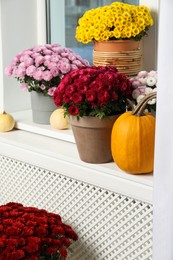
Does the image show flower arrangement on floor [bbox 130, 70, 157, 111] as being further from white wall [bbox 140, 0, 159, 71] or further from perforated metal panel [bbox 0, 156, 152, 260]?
perforated metal panel [bbox 0, 156, 152, 260]

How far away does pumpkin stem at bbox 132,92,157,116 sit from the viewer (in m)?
1.59

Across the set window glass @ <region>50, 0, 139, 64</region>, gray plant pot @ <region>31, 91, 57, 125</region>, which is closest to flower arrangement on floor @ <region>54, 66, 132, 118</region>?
gray plant pot @ <region>31, 91, 57, 125</region>

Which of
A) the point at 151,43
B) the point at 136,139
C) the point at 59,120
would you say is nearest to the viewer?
the point at 136,139

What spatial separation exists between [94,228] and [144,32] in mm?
738

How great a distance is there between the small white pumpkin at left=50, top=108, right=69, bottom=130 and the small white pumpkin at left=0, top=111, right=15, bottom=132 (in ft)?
0.66

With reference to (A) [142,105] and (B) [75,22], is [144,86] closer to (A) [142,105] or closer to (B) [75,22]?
(A) [142,105]

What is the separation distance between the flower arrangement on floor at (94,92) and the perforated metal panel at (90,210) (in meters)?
0.29

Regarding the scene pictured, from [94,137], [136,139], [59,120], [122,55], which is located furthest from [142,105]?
[59,120]

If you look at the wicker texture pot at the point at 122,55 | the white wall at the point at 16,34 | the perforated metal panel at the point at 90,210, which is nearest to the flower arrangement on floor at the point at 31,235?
the perforated metal panel at the point at 90,210

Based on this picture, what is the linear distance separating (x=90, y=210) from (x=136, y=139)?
0.38 m

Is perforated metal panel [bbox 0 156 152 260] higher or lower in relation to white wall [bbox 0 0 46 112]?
lower

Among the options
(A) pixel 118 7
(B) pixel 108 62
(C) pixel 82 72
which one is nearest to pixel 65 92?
(C) pixel 82 72

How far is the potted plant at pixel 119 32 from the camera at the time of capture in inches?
72.7

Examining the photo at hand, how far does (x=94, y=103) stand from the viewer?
1.66 metres
